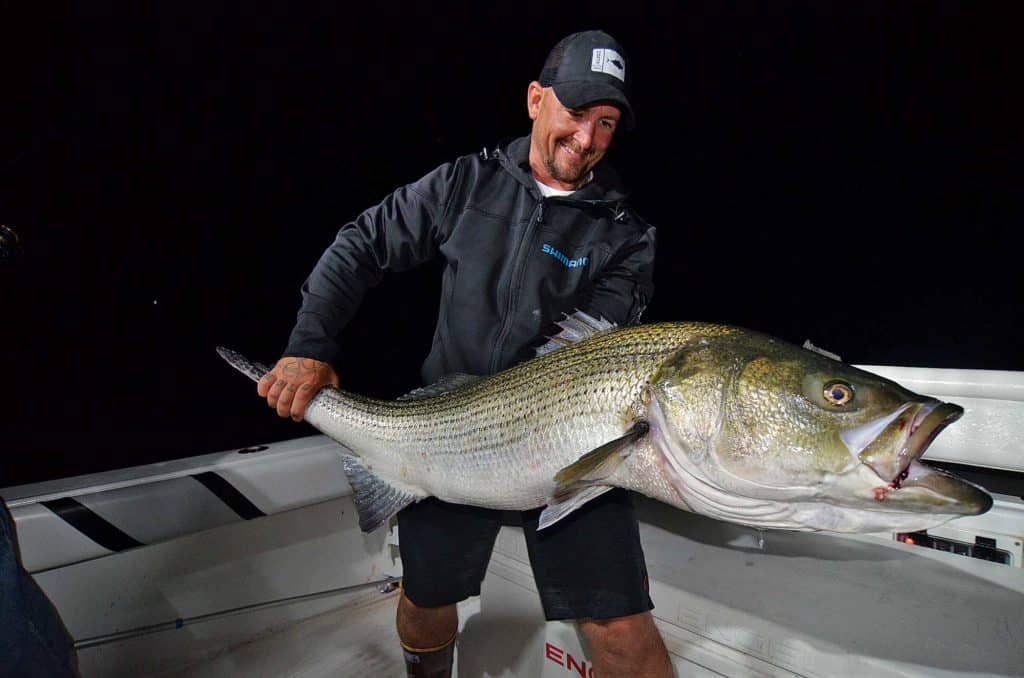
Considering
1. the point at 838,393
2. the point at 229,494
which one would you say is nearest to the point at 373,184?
the point at 229,494

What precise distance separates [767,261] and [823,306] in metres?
5.12

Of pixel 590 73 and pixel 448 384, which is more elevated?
pixel 590 73

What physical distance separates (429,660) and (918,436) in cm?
214

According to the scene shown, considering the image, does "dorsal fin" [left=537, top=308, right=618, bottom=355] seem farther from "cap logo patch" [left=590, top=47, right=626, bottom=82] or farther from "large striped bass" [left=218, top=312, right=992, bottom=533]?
"cap logo patch" [left=590, top=47, right=626, bottom=82]

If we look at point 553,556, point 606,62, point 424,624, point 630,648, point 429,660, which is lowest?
point 429,660

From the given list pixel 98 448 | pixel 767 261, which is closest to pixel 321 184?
pixel 98 448

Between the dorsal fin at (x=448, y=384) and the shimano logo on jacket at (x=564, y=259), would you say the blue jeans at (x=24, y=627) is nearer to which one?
the dorsal fin at (x=448, y=384)

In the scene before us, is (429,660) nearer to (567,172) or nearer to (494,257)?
(494,257)

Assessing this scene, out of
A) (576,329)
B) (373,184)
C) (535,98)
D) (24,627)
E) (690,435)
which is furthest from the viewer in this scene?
(373,184)

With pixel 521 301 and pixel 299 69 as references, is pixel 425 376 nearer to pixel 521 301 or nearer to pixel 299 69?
pixel 521 301

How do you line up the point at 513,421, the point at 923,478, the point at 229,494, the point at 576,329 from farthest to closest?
the point at 229,494, the point at 576,329, the point at 513,421, the point at 923,478

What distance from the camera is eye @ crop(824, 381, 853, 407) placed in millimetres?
1333

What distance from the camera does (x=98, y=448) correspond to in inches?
430

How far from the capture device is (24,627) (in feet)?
4.25
